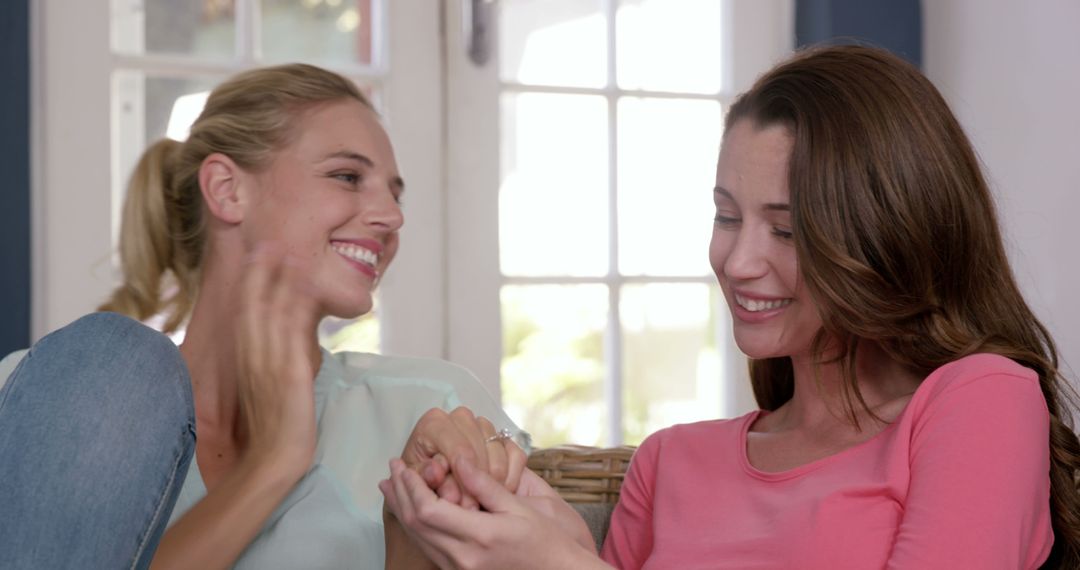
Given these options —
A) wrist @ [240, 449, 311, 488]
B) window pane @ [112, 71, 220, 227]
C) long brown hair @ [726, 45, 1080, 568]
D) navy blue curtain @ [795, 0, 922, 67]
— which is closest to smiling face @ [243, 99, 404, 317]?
wrist @ [240, 449, 311, 488]

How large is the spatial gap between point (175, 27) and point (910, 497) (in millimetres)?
1664

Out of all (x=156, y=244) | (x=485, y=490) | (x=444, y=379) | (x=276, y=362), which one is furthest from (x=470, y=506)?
(x=156, y=244)

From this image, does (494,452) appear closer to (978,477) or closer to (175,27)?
(978,477)

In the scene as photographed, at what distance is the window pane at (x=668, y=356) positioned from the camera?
8.72 feet

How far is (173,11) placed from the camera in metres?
2.29

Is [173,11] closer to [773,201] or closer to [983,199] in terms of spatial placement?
[773,201]

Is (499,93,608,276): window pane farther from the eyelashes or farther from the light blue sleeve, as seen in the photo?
the eyelashes

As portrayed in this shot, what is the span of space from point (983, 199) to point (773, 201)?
0.73ft

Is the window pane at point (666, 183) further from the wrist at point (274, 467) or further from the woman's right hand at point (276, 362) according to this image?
the wrist at point (274, 467)

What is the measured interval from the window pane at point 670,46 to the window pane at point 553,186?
5.1 inches

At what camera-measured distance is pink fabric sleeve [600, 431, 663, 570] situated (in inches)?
59.7

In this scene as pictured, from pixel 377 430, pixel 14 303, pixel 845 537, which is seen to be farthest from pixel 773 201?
pixel 14 303

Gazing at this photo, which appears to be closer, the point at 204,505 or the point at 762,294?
the point at 762,294

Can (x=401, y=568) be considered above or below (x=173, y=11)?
below
